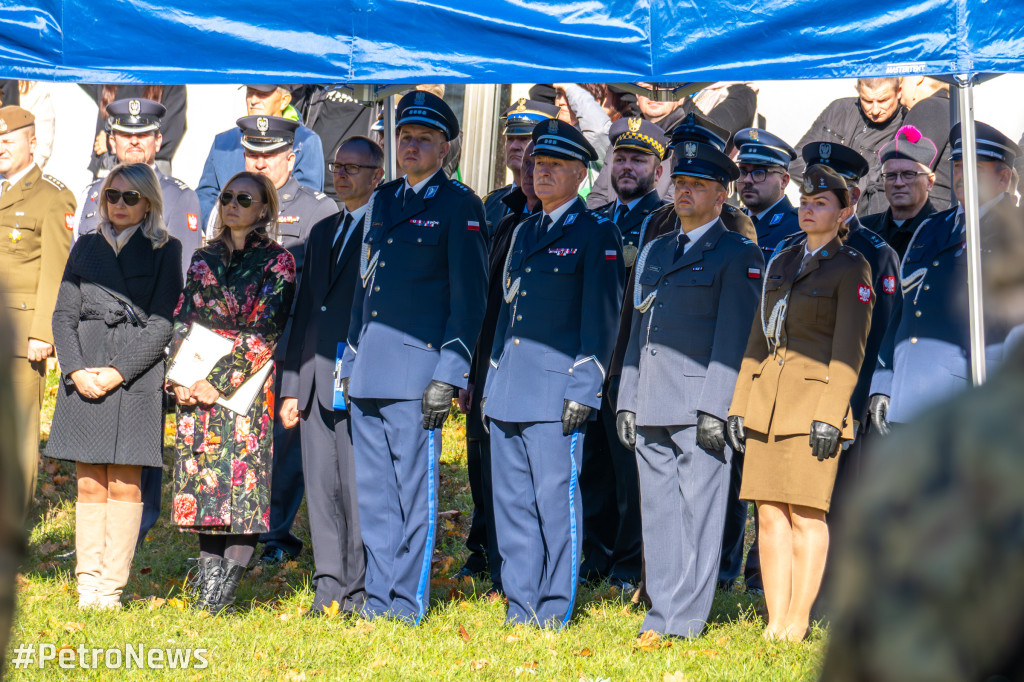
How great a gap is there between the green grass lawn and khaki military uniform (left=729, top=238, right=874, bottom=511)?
68cm

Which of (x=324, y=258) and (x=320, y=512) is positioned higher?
(x=324, y=258)

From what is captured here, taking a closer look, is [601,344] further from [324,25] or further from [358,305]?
[324,25]

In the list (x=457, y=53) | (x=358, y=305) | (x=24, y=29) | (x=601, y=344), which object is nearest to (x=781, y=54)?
(x=457, y=53)

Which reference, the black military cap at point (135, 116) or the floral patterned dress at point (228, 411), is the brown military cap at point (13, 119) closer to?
the black military cap at point (135, 116)

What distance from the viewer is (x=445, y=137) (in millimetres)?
5555

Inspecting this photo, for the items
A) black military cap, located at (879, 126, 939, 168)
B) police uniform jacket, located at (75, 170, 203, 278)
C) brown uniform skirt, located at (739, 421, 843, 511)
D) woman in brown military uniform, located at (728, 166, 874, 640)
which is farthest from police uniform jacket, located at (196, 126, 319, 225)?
brown uniform skirt, located at (739, 421, 843, 511)

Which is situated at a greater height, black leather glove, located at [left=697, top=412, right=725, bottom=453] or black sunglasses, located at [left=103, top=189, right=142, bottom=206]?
black sunglasses, located at [left=103, top=189, right=142, bottom=206]

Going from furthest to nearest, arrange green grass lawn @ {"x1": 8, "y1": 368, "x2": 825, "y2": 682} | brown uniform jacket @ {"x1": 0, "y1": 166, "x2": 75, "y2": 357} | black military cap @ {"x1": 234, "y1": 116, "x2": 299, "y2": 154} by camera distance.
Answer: black military cap @ {"x1": 234, "y1": 116, "x2": 299, "y2": 154} → brown uniform jacket @ {"x1": 0, "y1": 166, "x2": 75, "y2": 357} → green grass lawn @ {"x1": 8, "y1": 368, "x2": 825, "y2": 682}

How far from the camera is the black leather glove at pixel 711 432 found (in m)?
4.95

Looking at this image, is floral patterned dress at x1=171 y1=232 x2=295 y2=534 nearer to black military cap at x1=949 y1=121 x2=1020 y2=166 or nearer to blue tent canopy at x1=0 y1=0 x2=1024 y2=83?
blue tent canopy at x1=0 y1=0 x2=1024 y2=83

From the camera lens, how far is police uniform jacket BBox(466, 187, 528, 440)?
622 cm

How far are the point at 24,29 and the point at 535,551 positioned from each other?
9.76ft

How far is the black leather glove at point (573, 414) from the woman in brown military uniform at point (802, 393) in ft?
2.06
